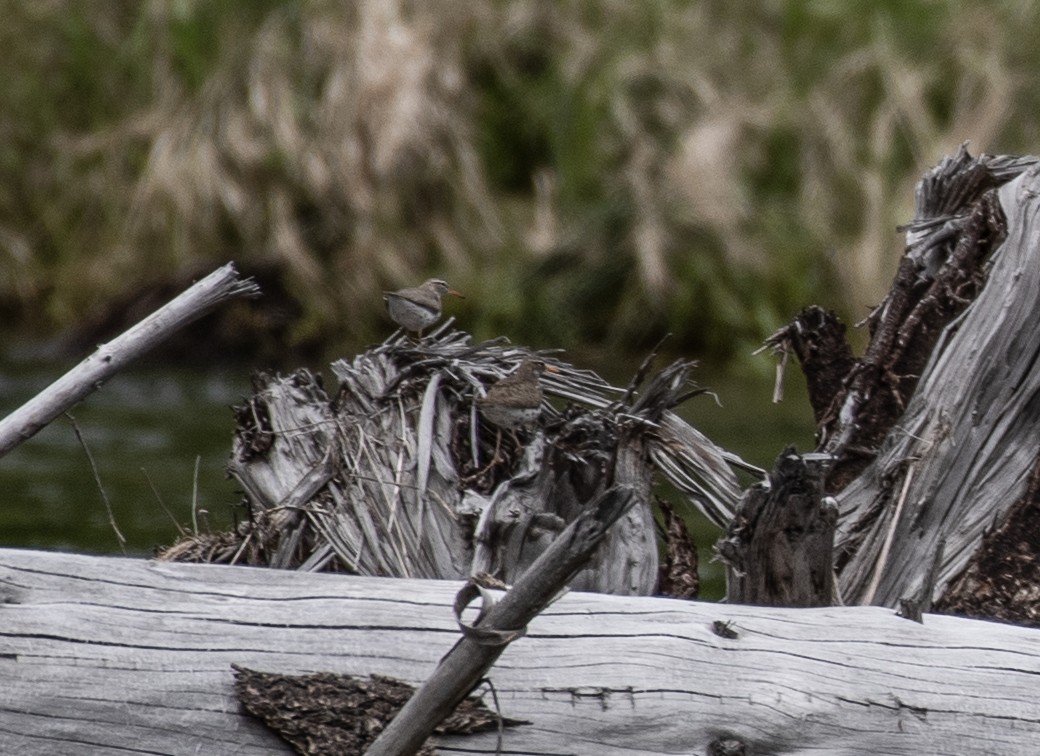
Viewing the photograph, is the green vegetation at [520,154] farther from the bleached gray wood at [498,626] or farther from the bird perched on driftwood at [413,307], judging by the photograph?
the bleached gray wood at [498,626]

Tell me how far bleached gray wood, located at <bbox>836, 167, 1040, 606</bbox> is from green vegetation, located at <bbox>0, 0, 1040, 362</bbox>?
8747 millimetres

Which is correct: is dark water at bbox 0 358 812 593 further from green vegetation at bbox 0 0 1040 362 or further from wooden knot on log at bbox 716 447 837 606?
wooden knot on log at bbox 716 447 837 606

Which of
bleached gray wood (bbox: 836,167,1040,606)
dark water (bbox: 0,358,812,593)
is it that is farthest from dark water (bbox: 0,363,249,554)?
bleached gray wood (bbox: 836,167,1040,606)

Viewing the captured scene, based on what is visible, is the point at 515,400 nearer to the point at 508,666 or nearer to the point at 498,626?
the point at 508,666

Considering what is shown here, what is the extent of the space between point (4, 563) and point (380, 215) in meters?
10.3

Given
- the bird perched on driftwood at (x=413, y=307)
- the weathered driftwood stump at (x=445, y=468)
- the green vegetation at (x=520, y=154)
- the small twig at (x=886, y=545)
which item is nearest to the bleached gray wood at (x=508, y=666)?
the weathered driftwood stump at (x=445, y=468)

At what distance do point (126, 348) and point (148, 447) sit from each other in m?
6.76

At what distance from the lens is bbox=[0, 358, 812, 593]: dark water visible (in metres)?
7.00

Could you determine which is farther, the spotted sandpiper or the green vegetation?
the green vegetation

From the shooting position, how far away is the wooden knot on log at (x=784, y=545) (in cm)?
285

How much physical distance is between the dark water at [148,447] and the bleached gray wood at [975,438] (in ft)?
7.26

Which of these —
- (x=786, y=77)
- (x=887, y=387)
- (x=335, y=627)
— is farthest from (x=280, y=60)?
(x=335, y=627)

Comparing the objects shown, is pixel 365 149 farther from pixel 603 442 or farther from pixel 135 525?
pixel 603 442

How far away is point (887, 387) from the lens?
11.8ft
